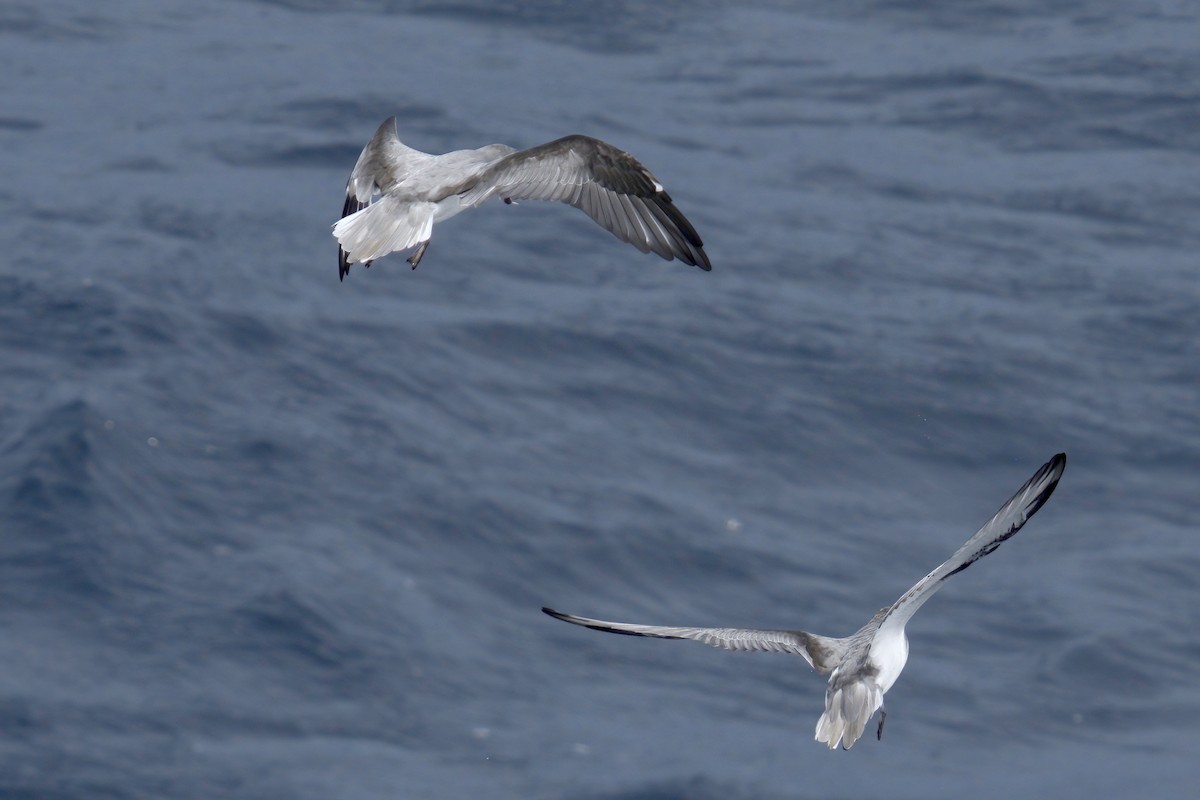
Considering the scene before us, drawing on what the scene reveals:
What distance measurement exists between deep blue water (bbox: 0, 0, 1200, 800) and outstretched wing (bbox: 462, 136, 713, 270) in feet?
83.5

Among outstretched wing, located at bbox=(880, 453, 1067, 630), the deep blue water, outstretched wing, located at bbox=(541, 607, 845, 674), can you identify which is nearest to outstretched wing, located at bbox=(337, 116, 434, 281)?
outstretched wing, located at bbox=(541, 607, 845, 674)

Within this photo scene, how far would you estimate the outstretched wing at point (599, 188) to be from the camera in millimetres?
12664

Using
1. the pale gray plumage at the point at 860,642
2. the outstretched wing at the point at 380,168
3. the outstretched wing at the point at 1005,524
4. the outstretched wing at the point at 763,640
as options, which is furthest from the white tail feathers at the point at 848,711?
the outstretched wing at the point at 380,168

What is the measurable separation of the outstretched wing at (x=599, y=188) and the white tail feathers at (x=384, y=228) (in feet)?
1.10

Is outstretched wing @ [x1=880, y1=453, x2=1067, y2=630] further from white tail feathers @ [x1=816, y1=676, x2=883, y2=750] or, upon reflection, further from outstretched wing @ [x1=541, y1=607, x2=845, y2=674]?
outstretched wing @ [x1=541, y1=607, x2=845, y2=674]

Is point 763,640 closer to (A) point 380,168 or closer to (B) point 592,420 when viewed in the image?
(A) point 380,168

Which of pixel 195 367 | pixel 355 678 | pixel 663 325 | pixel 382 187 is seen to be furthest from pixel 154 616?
pixel 382 187

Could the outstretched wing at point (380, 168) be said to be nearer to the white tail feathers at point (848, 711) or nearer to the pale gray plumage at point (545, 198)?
the pale gray plumage at point (545, 198)

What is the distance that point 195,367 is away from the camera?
46.0 m

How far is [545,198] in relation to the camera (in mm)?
12992

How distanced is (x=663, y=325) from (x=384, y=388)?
25.3 ft

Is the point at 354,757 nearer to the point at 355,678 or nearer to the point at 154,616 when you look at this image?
the point at 355,678

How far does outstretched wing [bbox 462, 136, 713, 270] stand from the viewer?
1266 centimetres

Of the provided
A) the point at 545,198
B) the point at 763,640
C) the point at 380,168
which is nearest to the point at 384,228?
the point at 545,198
